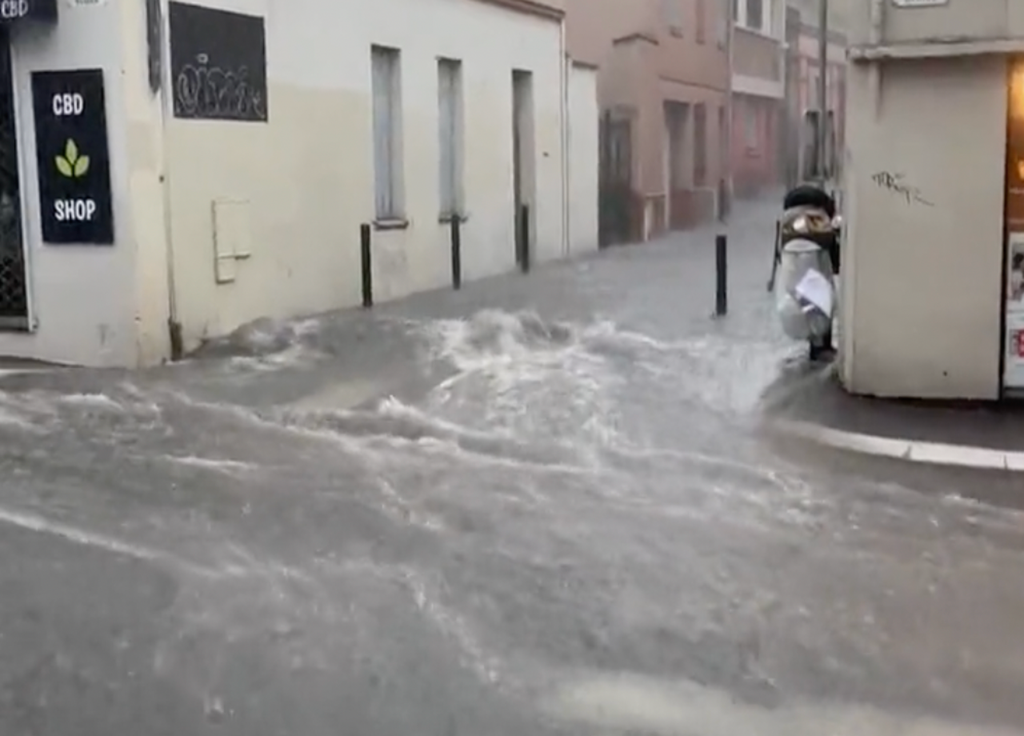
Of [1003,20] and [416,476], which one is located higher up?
[1003,20]

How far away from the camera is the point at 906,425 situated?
9.86m

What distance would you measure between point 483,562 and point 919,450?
11.4 ft

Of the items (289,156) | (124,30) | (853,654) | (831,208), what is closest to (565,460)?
(853,654)

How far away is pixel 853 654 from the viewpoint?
18.8ft

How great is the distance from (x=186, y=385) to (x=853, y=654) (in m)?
7.06

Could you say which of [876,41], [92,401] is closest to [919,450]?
[876,41]

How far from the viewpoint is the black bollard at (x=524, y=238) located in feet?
69.9

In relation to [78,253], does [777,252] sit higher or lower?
lower

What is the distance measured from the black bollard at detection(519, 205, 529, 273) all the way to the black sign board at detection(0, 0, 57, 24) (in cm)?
980

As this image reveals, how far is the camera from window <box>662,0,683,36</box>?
103ft

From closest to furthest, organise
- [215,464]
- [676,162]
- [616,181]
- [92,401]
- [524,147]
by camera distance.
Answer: [215,464]
[92,401]
[524,147]
[616,181]
[676,162]

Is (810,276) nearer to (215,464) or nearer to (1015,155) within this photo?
(1015,155)

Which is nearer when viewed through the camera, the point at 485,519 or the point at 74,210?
the point at 485,519

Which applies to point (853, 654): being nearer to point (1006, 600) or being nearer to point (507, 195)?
point (1006, 600)
